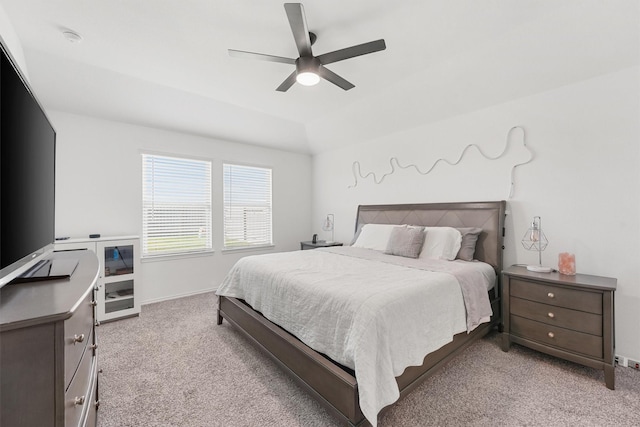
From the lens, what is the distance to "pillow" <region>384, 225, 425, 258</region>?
3.10 m

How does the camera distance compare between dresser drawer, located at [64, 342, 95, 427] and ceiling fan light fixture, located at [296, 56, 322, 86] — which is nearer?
dresser drawer, located at [64, 342, 95, 427]

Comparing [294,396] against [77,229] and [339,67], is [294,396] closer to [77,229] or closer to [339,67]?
[339,67]

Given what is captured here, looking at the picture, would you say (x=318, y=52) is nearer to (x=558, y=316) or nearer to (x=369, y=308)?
(x=369, y=308)

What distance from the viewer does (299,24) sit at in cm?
179

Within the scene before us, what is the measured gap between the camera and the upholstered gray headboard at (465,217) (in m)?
2.96

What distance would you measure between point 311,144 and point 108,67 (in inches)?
126

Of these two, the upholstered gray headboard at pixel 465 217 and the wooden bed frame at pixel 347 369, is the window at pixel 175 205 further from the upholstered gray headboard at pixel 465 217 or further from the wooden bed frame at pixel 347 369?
the upholstered gray headboard at pixel 465 217

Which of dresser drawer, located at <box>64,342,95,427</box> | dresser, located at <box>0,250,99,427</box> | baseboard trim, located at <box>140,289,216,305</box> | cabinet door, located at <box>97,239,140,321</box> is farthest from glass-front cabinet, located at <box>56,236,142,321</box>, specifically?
dresser, located at <box>0,250,99,427</box>

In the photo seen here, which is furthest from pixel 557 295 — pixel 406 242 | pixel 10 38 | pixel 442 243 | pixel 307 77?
pixel 10 38

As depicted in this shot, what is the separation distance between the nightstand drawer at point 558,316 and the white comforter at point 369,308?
29 centimetres

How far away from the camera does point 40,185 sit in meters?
1.46

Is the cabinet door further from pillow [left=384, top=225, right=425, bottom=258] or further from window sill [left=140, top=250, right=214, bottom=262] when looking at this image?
pillow [left=384, top=225, right=425, bottom=258]

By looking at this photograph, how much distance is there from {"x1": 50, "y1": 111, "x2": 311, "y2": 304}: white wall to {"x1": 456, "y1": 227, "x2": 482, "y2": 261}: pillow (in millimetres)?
3438

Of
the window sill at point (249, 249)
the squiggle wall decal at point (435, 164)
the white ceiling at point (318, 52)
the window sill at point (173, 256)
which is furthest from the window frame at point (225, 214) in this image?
the squiggle wall decal at point (435, 164)
